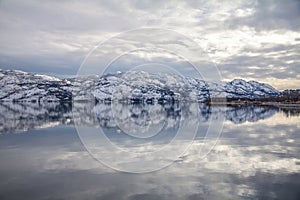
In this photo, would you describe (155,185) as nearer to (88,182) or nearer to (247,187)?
(88,182)

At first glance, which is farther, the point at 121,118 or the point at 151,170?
the point at 121,118

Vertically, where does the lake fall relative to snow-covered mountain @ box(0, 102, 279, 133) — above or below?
below

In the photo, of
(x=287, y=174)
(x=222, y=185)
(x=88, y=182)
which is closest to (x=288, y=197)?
(x=222, y=185)

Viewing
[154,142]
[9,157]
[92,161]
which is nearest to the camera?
[92,161]

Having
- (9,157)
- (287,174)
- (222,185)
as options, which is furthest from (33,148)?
(287,174)

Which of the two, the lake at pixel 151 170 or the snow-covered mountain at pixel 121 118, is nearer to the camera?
the lake at pixel 151 170

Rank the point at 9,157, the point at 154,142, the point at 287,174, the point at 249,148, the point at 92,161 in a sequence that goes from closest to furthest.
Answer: the point at 287,174
the point at 92,161
the point at 9,157
the point at 249,148
the point at 154,142

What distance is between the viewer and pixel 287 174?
1539 cm

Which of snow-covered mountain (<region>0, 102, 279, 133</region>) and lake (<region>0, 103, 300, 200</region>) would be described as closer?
lake (<region>0, 103, 300, 200</region>)

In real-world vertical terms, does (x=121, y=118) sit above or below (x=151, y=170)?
above

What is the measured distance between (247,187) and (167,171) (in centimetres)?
452

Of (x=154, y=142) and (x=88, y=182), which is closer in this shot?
(x=88, y=182)

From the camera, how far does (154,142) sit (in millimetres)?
26891

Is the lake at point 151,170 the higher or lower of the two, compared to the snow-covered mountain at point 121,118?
lower
